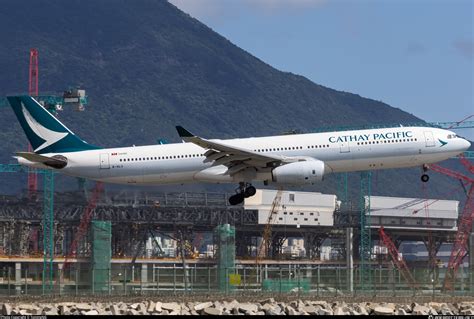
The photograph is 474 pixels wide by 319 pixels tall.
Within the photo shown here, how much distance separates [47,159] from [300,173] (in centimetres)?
Result: 1767

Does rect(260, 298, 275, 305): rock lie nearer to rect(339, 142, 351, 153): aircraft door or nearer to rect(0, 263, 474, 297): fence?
rect(0, 263, 474, 297): fence

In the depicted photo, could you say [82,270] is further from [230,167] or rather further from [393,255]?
[393,255]

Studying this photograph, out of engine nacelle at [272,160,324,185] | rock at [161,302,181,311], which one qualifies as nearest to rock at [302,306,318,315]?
rock at [161,302,181,311]

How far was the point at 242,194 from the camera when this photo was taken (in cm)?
8194

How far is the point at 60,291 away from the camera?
226ft

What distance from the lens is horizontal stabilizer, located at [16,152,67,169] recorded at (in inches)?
3182

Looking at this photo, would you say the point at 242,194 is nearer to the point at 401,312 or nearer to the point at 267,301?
the point at 267,301

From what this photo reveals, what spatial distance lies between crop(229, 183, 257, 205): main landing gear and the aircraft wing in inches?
54.4

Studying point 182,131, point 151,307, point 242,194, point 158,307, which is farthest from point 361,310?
point 242,194

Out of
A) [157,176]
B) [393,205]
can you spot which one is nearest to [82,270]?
[157,176]

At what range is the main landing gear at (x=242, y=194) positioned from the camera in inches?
3214

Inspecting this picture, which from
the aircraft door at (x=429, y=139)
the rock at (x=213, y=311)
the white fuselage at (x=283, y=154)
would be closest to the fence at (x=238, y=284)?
the rock at (x=213, y=311)

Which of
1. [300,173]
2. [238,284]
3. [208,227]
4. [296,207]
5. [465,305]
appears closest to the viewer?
[465,305]

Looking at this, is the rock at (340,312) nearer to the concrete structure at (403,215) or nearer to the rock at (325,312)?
the rock at (325,312)
